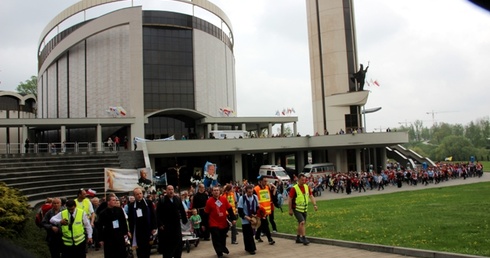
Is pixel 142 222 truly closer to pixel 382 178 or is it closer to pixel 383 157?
pixel 382 178

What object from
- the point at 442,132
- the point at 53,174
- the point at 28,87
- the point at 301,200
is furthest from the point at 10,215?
the point at 442,132

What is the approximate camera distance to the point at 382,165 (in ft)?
174

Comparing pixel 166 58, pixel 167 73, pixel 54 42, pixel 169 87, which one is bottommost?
pixel 169 87

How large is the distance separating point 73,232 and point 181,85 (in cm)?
4565

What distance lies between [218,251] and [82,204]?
432 centimetres

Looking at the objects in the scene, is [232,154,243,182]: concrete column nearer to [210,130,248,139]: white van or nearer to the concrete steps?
[210,130,248,139]: white van

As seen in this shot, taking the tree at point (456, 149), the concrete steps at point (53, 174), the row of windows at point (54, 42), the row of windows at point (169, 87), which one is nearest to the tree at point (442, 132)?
the tree at point (456, 149)

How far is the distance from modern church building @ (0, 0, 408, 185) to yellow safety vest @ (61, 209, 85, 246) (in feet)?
115

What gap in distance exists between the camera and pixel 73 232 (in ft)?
31.0

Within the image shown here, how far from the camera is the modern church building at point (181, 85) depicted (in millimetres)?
48188

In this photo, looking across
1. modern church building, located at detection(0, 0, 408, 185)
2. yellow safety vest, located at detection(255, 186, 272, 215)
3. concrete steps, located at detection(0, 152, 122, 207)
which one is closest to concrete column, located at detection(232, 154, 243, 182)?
modern church building, located at detection(0, 0, 408, 185)

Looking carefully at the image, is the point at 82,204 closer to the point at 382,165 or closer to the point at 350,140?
the point at 350,140

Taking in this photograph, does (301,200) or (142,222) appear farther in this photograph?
(301,200)

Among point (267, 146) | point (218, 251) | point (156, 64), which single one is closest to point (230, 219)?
point (218, 251)
